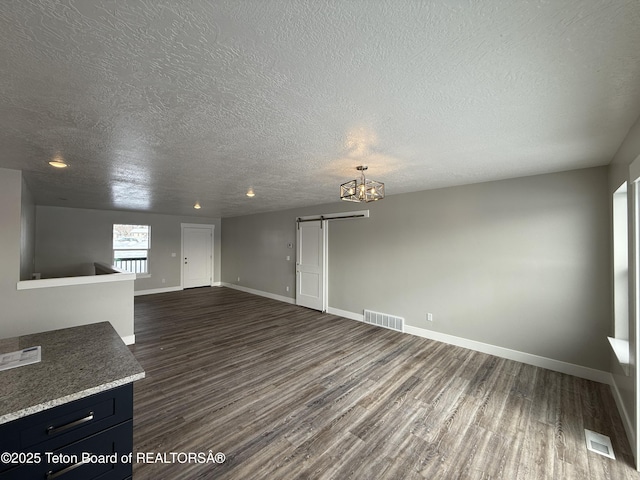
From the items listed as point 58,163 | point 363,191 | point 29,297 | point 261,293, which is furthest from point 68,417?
point 261,293

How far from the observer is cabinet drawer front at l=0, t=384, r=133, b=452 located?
1.04 metres

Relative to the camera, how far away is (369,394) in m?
2.67

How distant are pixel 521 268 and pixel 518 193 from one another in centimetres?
98

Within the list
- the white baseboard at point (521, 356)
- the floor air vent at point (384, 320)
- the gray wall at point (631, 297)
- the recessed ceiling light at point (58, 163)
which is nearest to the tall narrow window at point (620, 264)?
the gray wall at point (631, 297)

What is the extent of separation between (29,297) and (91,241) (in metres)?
4.45

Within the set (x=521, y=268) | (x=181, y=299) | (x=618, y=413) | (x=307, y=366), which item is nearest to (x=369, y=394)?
(x=307, y=366)

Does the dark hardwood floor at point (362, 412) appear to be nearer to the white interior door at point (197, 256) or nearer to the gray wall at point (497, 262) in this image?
the gray wall at point (497, 262)

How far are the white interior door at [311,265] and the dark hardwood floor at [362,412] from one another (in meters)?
1.78

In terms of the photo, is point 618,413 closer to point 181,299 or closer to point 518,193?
point 518,193

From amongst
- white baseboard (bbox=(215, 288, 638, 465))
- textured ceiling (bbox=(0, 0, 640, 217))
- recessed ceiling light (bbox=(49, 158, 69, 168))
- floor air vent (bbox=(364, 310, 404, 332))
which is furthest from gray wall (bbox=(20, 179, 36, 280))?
white baseboard (bbox=(215, 288, 638, 465))

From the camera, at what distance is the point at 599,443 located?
2.03m

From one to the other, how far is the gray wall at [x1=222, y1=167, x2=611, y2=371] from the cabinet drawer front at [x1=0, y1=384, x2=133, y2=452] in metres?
3.98

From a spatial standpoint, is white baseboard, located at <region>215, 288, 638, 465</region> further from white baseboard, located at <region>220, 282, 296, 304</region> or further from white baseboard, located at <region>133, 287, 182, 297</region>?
white baseboard, located at <region>133, 287, 182, 297</region>

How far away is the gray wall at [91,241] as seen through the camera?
20.1 ft
